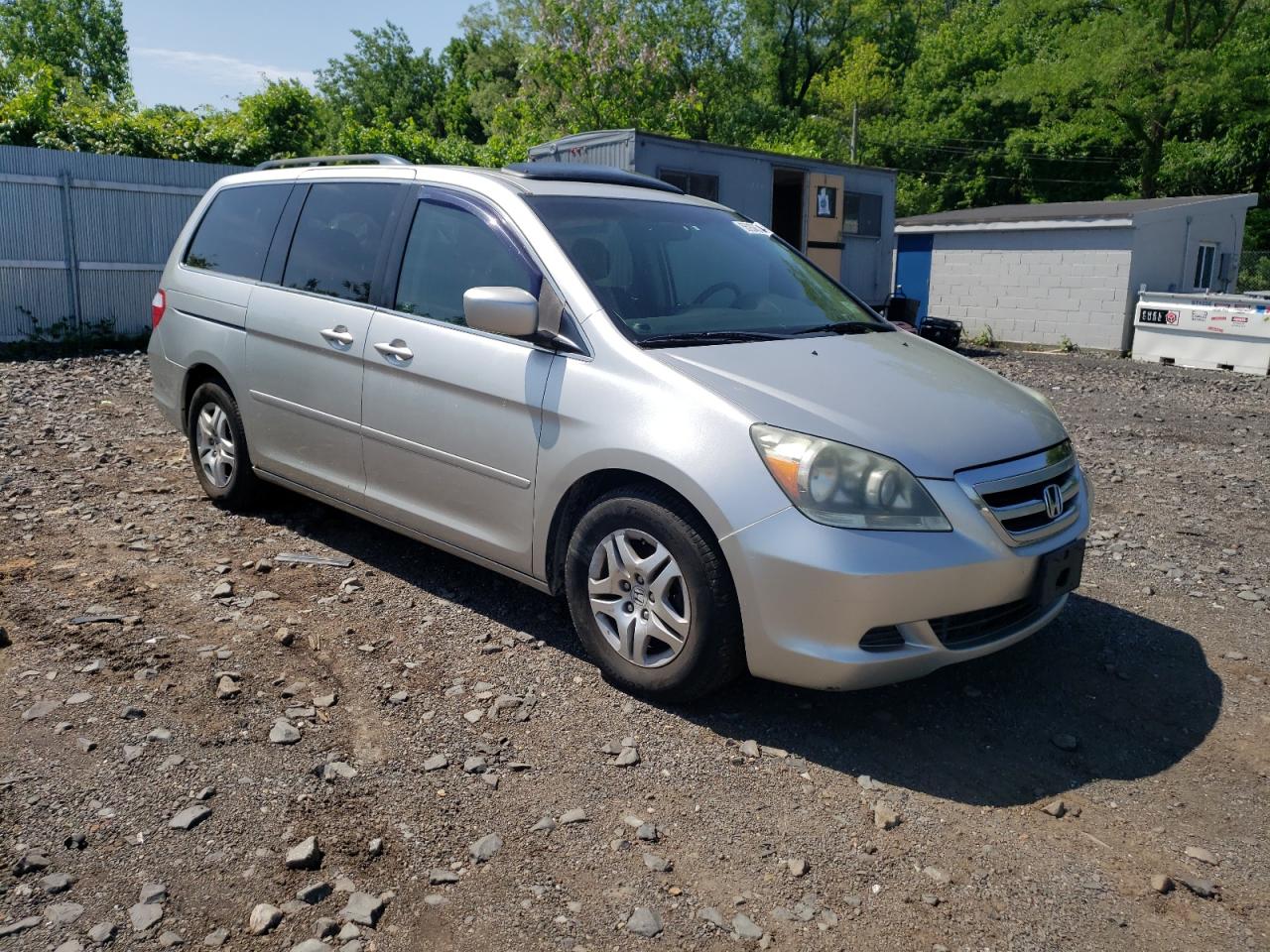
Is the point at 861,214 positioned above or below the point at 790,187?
below

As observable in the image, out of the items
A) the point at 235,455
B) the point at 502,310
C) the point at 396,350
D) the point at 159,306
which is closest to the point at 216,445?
the point at 235,455

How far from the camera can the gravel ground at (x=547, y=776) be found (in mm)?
2686

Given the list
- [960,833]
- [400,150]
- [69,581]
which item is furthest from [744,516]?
[400,150]

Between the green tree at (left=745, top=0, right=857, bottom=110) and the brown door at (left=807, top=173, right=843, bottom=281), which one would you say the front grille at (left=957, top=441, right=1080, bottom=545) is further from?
the green tree at (left=745, top=0, right=857, bottom=110)

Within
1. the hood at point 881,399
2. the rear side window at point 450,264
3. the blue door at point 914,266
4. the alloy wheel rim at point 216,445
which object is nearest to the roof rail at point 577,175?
the rear side window at point 450,264

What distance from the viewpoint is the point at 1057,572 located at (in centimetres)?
364

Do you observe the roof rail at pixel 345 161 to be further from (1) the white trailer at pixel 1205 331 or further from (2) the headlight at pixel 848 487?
(1) the white trailer at pixel 1205 331

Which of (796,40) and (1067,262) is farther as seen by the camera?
(796,40)

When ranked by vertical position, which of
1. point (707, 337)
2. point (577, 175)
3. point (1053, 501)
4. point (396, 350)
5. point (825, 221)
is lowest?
point (1053, 501)

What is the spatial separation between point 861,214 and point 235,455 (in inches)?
568

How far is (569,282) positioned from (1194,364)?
18.0 metres

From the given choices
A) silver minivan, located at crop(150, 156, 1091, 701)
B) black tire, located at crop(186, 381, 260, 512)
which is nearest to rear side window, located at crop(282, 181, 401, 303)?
silver minivan, located at crop(150, 156, 1091, 701)

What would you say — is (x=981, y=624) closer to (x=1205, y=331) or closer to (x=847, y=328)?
(x=847, y=328)

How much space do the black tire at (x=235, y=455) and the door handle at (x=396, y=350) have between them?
56.7 inches
